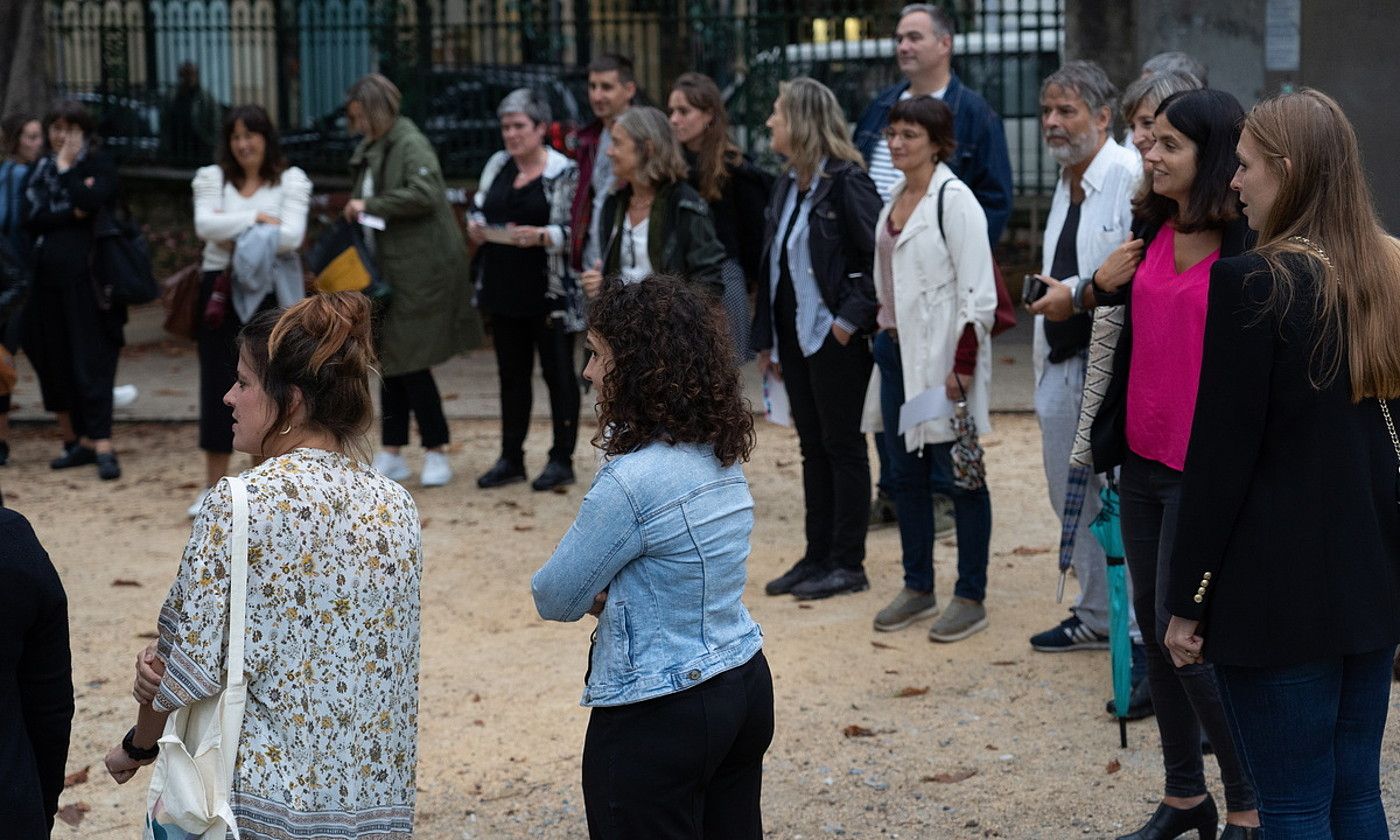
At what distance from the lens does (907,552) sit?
20.6 ft

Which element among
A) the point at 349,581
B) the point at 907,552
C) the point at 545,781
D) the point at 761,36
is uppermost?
the point at 761,36

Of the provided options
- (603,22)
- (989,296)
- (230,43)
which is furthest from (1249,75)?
(230,43)

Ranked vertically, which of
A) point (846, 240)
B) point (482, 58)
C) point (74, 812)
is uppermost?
point (482, 58)

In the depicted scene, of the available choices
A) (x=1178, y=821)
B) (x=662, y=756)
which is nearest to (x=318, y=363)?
(x=662, y=756)

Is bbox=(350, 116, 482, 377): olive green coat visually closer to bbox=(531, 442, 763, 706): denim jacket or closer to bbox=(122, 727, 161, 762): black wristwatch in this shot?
bbox=(122, 727, 161, 762): black wristwatch

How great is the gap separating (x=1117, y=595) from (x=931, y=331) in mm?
1425

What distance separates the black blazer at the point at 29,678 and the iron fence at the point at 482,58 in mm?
10811

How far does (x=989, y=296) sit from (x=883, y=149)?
5.07ft

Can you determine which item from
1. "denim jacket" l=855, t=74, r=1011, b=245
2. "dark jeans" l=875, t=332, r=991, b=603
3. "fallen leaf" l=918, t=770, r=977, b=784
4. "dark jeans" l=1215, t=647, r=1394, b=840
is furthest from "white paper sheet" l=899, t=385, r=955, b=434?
"dark jeans" l=1215, t=647, r=1394, b=840

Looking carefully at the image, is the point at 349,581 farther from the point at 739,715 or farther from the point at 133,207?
the point at 133,207

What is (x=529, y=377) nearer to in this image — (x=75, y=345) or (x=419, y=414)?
(x=419, y=414)

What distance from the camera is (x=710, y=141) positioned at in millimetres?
7500

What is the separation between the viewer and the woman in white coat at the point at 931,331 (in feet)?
19.4

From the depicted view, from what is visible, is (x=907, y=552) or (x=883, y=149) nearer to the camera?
(x=907, y=552)
